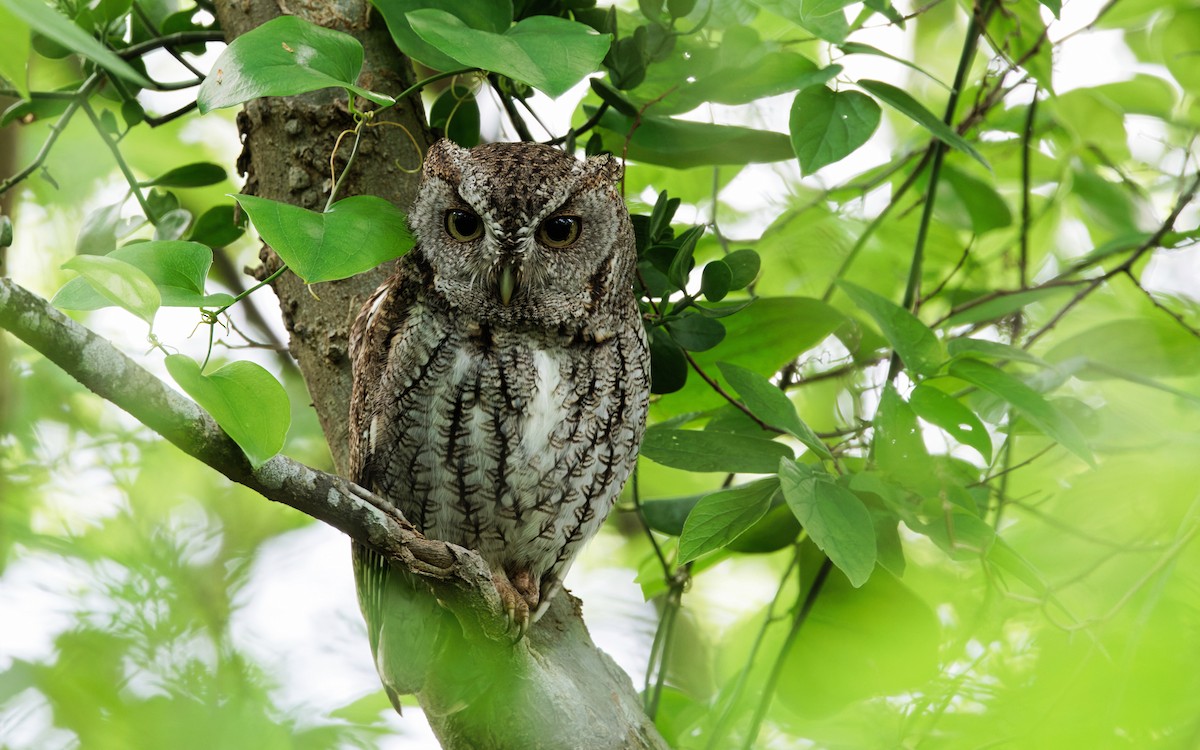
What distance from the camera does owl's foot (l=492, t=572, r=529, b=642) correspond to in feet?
4.94

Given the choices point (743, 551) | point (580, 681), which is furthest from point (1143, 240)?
point (580, 681)

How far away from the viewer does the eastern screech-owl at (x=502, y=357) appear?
1.58 m

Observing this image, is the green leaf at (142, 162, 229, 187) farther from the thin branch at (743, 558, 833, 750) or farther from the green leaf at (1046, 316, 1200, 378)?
the green leaf at (1046, 316, 1200, 378)

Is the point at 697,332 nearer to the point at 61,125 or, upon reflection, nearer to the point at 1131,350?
the point at 1131,350

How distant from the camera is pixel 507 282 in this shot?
1.58 meters

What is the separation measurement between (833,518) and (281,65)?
0.87 m

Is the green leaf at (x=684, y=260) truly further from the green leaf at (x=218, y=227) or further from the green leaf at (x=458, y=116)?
the green leaf at (x=218, y=227)

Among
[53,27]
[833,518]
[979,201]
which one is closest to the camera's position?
[53,27]

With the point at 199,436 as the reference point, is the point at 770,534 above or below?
above

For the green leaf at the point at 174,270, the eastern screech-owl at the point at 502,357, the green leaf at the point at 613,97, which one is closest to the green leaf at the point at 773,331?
the eastern screech-owl at the point at 502,357

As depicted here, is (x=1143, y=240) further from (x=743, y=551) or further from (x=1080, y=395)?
(x=743, y=551)

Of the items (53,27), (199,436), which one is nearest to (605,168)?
(199,436)

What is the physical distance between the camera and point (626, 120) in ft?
5.43

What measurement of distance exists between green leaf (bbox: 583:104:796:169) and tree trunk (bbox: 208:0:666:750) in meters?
0.40
